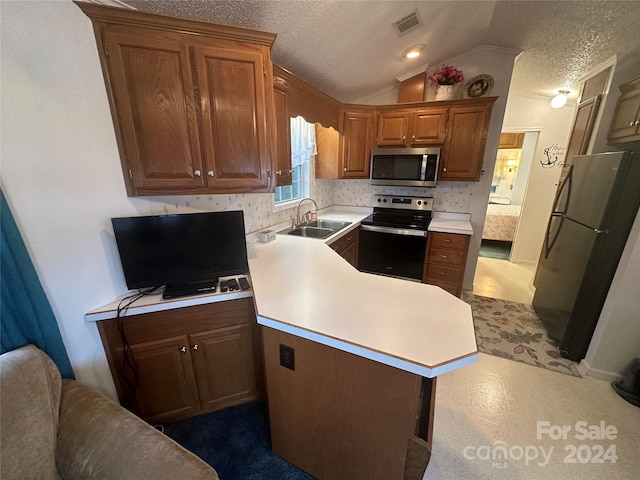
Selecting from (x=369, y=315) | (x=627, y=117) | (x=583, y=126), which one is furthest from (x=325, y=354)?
(x=583, y=126)

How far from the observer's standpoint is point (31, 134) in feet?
3.47

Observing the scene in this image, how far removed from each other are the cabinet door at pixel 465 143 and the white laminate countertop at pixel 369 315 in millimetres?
2191

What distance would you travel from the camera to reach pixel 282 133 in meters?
1.91

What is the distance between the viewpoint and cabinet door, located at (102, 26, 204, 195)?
1174 millimetres

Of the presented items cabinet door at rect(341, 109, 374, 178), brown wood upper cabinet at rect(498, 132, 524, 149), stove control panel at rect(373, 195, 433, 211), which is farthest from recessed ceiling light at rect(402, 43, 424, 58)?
brown wood upper cabinet at rect(498, 132, 524, 149)

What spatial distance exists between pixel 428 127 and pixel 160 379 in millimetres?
3467

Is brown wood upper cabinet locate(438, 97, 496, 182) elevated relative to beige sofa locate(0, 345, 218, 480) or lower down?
elevated

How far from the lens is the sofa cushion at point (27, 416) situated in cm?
81

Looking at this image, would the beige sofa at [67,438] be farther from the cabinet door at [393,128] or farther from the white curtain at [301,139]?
the cabinet door at [393,128]

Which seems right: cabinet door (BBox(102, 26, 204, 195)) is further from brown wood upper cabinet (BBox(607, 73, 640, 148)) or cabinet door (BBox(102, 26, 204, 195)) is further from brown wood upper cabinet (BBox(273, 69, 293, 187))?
brown wood upper cabinet (BBox(607, 73, 640, 148))

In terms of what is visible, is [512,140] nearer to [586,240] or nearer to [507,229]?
[507,229]

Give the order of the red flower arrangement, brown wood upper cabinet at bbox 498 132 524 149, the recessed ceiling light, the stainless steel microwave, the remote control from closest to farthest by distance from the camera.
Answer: the remote control < the recessed ceiling light < the red flower arrangement < the stainless steel microwave < brown wood upper cabinet at bbox 498 132 524 149

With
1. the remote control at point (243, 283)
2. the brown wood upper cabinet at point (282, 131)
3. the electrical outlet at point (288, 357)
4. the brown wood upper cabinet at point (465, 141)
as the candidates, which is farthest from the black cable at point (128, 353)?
the brown wood upper cabinet at point (465, 141)

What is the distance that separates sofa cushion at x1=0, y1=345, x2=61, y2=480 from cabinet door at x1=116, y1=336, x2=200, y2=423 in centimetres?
40
